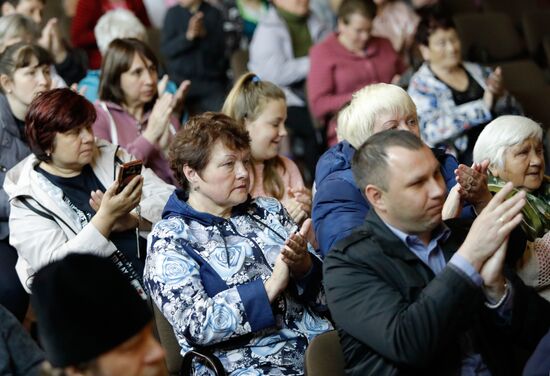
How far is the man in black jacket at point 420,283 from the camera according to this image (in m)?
2.17

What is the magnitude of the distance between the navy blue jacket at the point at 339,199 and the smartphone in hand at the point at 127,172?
593 mm

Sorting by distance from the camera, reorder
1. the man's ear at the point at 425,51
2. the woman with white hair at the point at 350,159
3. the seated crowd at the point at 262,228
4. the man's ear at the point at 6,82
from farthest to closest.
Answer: the man's ear at the point at 425,51 < the man's ear at the point at 6,82 < the woman with white hair at the point at 350,159 < the seated crowd at the point at 262,228

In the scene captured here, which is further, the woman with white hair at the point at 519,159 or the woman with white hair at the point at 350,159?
the woman with white hair at the point at 519,159

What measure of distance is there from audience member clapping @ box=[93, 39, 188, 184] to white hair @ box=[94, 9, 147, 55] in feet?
2.15

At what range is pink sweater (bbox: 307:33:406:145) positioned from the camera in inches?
194

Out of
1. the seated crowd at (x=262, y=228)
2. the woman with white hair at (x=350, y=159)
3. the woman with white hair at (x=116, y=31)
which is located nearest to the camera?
the seated crowd at (x=262, y=228)

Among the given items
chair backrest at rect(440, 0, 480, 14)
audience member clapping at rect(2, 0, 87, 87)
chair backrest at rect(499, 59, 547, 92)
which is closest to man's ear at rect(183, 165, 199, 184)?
audience member clapping at rect(2, 0, 87, 87)

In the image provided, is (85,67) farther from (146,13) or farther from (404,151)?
(404,151)

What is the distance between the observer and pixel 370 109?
297cm

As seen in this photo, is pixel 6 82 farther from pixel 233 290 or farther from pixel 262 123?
pixel 233 290

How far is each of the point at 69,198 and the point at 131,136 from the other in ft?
2.43

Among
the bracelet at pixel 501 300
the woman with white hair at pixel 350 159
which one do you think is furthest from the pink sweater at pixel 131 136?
the bracelet at pixel 501 300

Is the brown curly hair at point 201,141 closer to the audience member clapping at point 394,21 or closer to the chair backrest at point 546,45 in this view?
the audience member clapping at point 394,21

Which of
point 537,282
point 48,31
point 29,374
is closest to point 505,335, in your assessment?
point 537,282
